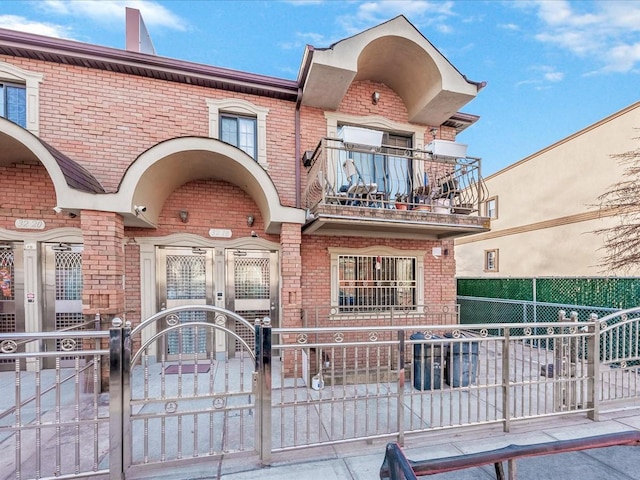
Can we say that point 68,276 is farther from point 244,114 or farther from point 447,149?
point 447,149

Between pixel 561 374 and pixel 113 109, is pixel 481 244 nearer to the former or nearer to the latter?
pixel 561 374

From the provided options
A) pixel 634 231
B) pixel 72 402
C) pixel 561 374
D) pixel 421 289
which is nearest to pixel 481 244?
pixel 634 231

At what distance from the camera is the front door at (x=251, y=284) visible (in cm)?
602

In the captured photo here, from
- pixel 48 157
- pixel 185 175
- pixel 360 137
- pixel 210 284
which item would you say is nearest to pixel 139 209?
pixel 185 175

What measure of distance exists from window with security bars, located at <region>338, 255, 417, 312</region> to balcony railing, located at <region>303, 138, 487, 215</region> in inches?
57.0

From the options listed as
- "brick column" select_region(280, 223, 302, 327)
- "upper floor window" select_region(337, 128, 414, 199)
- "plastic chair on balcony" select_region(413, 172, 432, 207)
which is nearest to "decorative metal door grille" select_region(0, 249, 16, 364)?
"brick column" select_region(280, 223, 302, 327)

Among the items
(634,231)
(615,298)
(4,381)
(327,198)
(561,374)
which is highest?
(327,198)

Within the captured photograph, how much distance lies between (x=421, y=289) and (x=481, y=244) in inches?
414

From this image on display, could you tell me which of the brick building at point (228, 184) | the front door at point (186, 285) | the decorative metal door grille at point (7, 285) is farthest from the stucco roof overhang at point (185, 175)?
the decorative metal door grille at point (7, 285)

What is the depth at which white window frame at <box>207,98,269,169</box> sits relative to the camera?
229 inches

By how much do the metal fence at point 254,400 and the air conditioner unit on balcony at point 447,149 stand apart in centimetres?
355

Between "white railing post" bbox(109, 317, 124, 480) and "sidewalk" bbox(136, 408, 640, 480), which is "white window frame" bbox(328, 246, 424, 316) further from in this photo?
"white railing post" bbox(109, 317, 124, 480)

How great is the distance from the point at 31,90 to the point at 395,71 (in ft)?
23.2

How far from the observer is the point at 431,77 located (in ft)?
20.0
